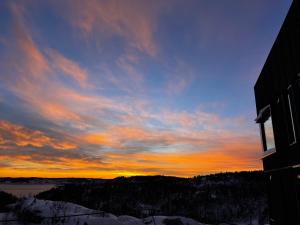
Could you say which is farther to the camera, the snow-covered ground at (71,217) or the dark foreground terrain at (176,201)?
the dark foreground terrain at (176,201)

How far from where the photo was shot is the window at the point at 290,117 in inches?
456

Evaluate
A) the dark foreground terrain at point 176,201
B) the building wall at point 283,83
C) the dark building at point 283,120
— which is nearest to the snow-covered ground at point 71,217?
the dark building at point 283,120

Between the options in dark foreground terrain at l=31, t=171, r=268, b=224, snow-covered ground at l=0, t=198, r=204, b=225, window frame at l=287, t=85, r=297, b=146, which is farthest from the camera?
dark foreground terrain at l=31, t=171, r=268, b=224

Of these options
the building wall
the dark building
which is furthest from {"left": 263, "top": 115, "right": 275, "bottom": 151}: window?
the building wall

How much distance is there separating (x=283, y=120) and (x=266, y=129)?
3.36 metres

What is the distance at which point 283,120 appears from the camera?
42.4ft

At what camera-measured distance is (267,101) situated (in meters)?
15.2

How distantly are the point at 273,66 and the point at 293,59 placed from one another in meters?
2.76

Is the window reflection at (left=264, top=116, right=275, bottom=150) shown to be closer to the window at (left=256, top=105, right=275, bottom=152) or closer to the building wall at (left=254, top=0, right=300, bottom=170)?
the window at (left=256, top=105, right=275, bottom=152)

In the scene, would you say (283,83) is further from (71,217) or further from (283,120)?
(71,217)

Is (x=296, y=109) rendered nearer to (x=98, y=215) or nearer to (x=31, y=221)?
(x=98, y=215)

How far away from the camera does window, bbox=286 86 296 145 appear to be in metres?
11.6

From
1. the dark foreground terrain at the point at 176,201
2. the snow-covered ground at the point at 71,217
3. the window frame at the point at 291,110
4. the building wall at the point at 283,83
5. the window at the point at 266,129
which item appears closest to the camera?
the building wall at the point at 283,83

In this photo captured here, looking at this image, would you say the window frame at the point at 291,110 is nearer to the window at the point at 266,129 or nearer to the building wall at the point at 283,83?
the building wall at the point at 283,83
